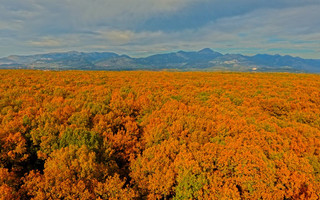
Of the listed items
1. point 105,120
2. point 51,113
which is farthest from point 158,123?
point 51,113

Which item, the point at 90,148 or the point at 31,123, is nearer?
the point at 90,148

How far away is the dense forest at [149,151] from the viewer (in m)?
8.38

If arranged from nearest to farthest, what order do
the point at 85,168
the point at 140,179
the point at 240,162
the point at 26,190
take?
1. the point at 26,190
2. the point at 85,168
3. the point at 240,162
4. the point at 140,179

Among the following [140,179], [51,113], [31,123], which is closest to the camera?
[140,179]

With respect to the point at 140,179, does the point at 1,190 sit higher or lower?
higher

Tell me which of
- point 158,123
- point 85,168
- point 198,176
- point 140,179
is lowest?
point 140,179

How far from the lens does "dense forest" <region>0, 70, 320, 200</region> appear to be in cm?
838

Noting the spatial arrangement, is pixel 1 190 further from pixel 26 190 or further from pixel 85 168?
pixel 85 168

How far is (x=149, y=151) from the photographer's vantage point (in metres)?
10.8

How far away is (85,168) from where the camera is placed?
869cm

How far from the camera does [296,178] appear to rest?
898 centimetres

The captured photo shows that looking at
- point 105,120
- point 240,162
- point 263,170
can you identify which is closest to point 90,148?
point 105,120

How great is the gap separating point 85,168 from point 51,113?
6.70 m

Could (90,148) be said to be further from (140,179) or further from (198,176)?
(198,176)
